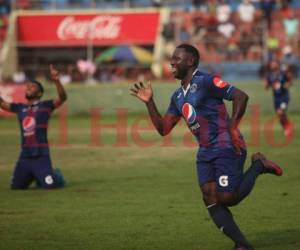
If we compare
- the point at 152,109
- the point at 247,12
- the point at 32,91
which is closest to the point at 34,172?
the point at 32,91

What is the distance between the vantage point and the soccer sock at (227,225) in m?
8.07

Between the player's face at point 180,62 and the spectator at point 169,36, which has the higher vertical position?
the player's face at point 180,62

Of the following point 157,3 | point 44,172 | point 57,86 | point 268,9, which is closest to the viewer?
point 57,86

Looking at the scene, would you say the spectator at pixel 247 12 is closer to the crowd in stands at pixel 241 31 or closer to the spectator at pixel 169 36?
the crowd in stands at pixel 241 31

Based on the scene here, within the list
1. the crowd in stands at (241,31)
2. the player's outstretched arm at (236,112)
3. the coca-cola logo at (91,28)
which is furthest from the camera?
the coca-cola logo at (91,28)

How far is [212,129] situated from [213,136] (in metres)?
0.07

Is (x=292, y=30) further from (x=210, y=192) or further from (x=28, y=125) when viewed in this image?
(x=210, y=192)

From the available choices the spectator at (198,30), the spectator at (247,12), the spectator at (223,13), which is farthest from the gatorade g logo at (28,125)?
the spectator at (247,12)

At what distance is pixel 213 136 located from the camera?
8.24m

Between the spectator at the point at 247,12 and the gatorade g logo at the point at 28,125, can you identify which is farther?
the spectator at the point at 247,12

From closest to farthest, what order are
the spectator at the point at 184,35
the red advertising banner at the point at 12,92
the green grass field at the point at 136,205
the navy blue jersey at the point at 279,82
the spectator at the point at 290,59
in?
1. the green grass field at the point at 136,205
2. the navy blue jersey at the point at 279,82
3. the spectator at the point at 290,59
4. the red advertising banner at the point at 12,92
5. the spectator at the point at 184,35

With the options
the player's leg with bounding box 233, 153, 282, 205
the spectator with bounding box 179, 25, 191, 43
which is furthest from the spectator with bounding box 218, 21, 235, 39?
the player's leg with bounding box 233, 153, 282, 205

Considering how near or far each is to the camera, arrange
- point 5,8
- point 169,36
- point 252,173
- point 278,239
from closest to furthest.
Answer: point 252,173 < point 278,239 < point 169,36 < point 5,8

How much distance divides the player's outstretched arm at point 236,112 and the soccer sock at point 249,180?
0.49 m
